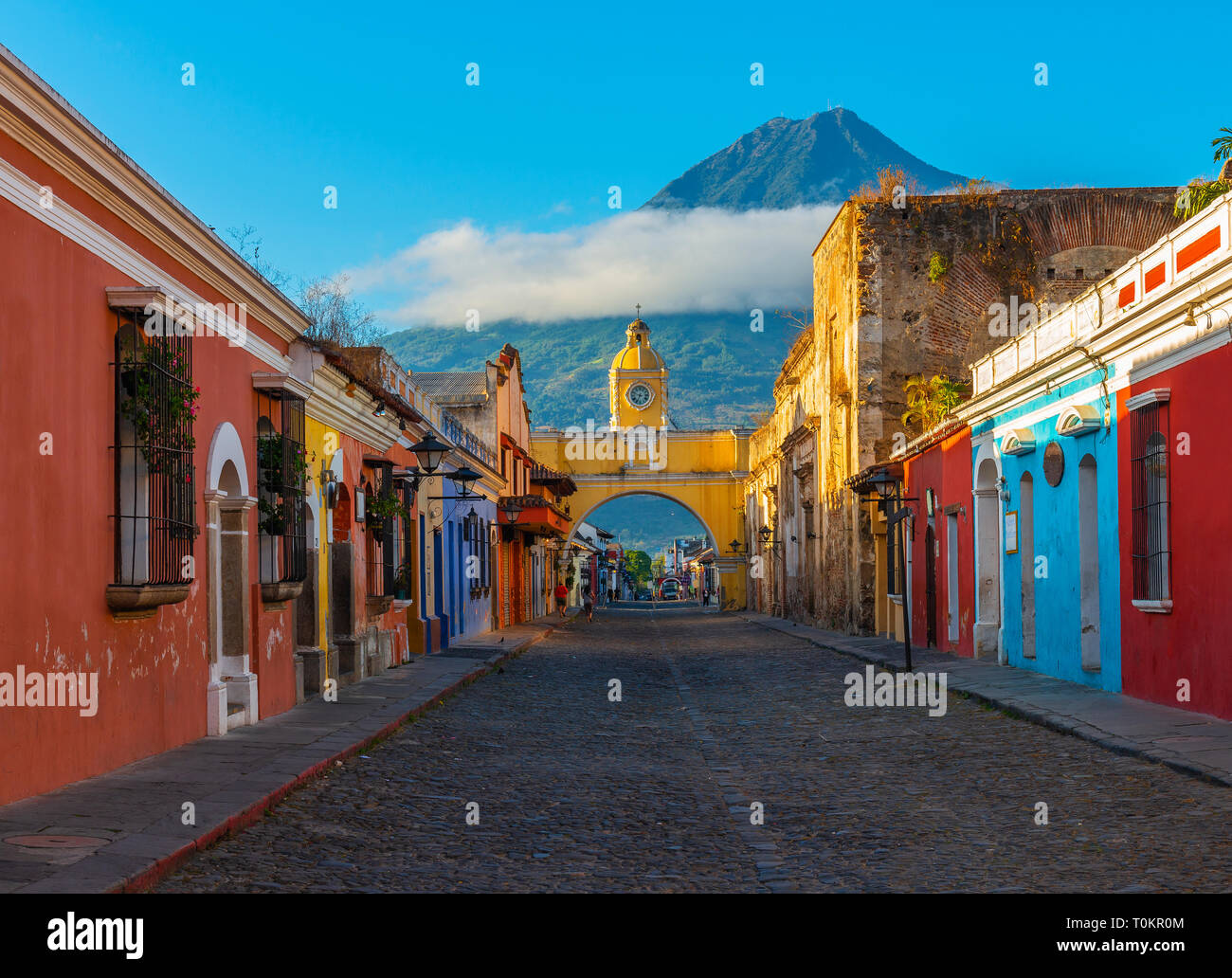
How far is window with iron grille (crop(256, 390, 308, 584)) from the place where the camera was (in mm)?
11008

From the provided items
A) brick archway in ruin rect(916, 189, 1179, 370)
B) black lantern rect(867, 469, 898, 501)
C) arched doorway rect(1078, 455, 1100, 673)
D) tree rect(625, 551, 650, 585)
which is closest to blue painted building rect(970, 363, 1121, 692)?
arched doorway rect(1078, 455, 1100, 673)

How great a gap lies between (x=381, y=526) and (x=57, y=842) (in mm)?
10691

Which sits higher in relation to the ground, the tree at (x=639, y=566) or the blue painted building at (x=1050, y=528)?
the blue painted building at (x=1050, y=528)

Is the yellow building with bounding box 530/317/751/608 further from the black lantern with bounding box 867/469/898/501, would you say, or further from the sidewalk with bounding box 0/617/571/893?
the sidewalk with bounding box 0/617/571/893

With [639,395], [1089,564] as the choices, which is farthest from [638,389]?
[1089,564]

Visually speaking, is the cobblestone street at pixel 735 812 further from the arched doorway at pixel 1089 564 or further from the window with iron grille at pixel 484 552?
the window with iron grille at pixel 484 552

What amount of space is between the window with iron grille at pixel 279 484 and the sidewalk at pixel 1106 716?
661 cm

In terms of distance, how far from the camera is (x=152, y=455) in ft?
25.9

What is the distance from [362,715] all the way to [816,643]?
532 inches

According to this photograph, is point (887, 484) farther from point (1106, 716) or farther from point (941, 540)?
point (1106, 716)

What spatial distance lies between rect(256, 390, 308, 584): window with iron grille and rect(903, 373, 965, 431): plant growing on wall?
14881 millimetres

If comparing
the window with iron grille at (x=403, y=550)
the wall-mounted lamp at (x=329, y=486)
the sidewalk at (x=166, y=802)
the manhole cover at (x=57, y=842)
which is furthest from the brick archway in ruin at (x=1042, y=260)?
the manhole cover at (x=57, y=842)

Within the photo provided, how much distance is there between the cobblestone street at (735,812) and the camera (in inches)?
206
